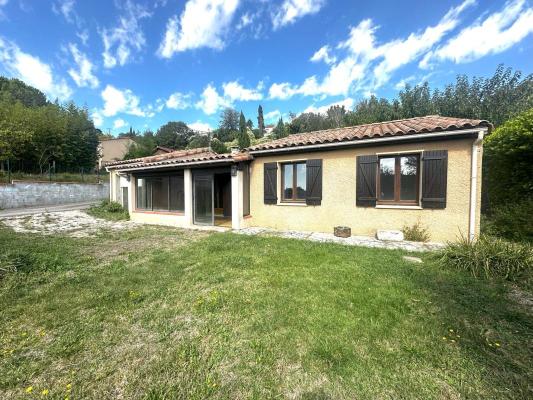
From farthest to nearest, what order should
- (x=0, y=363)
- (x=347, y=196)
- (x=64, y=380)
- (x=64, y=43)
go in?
(x=64, y=43) → (x=347, y=196) → (x=0, y=363) → (x=64, y=380)

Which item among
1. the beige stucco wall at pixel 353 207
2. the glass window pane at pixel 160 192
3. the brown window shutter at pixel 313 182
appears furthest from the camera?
the glass window pane at pixel 160 192

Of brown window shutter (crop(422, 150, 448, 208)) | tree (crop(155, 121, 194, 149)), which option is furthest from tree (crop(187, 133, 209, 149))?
brown window shutter (crop(422, 150, 448, 208))

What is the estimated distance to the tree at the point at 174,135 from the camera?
51156 millimetres

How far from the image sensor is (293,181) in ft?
29.2

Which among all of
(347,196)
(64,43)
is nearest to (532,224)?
(347,196)

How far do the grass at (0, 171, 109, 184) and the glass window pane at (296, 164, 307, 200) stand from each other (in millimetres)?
21180

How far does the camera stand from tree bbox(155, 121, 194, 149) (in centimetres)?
5116

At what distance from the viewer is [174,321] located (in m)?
3.00

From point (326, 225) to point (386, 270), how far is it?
12.0 feet

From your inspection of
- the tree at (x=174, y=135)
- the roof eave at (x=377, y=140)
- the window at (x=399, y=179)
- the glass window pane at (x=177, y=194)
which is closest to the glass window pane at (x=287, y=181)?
the roof eave at (x=377, y=140)

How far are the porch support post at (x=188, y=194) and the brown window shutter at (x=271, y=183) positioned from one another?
331cm

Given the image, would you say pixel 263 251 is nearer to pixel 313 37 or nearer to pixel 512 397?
pixel 512 397

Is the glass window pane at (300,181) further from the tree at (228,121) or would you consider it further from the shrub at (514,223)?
the tree at (228,121)

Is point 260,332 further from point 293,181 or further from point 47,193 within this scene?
point 47,193
